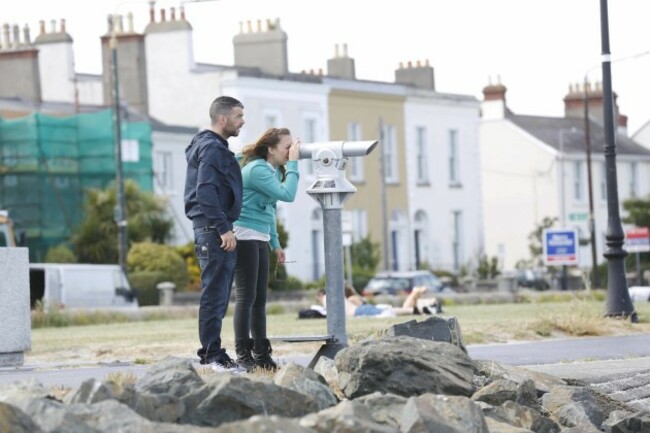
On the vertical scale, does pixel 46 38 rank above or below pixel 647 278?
above

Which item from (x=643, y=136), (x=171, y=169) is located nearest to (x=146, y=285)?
(x=171, y=169)

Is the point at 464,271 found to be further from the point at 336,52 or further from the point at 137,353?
the point at 137,353

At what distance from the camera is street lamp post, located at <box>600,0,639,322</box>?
26.5 meters

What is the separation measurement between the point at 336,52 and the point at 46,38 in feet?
43.9

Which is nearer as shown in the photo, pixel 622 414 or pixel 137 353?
pixel 622 414

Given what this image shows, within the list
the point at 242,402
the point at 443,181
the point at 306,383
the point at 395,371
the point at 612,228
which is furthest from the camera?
the point at 443,181

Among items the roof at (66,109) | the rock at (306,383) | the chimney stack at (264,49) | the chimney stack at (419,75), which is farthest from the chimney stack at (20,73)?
the rock at (306,383)

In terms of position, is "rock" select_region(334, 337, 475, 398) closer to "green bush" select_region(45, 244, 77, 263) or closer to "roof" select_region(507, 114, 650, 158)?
"green bush" select_region(45, 244, 77, 263)

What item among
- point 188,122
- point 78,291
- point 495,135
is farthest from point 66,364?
point 495,135

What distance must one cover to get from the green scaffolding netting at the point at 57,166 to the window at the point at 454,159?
17.7 metres

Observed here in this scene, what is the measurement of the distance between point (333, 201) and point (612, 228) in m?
13.7

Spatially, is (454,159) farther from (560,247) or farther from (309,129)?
(560,247)

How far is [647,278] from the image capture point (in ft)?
221

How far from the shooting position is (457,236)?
77.0 metres
